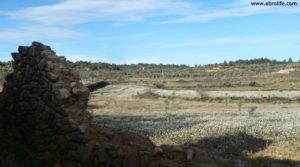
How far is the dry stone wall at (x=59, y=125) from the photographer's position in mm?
15570

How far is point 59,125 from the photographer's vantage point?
15734 millimetres

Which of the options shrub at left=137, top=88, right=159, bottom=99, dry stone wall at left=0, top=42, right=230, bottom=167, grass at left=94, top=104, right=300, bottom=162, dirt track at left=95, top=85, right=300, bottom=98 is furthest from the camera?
shrub at left=137, top=88, right=159, bottom=99

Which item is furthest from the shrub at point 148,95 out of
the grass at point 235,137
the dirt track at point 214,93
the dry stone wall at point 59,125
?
the dry stone wall at point 59,125

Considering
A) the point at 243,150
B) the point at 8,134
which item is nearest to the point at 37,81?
the point at 8,134

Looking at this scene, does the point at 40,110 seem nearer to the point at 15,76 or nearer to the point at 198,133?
the point at 15,76

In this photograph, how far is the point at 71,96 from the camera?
16.2 meters

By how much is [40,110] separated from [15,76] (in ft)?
5.82

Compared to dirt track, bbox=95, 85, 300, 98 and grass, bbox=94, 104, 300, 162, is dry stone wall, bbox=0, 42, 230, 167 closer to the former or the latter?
grass, bbox=94, 104, 300, 162

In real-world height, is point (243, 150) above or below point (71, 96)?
below

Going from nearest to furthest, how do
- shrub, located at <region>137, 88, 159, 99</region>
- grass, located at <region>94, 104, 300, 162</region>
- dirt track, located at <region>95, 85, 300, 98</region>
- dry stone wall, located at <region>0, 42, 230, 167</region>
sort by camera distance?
1. dry stone wall, located at <region>0, 42, 230, 167</region>
2. grass, located at <region>94, 104, 300, 162</region>
3. dirt track, located at <region>95, 85, 300, 98</region>
4. shrub, located at <region>137, 88, 159, 99</region>

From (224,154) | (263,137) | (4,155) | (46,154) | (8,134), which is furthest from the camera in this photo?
(263,137)

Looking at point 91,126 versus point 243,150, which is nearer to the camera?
point 91,126

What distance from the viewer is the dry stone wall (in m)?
15.6

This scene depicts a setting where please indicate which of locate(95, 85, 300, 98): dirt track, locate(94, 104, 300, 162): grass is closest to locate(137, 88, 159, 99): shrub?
locate(95, 85, 300, 98): dirt track
